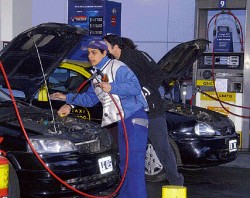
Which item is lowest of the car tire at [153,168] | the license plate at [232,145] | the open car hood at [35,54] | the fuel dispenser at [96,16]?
the car tire at [153,168]

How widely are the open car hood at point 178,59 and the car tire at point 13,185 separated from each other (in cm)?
380

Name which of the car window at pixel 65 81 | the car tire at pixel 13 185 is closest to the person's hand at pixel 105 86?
the car tire at pixel 13 185

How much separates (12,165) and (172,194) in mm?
2173

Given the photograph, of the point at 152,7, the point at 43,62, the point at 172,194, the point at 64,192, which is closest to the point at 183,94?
the point at 43,62

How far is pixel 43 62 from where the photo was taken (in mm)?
7492

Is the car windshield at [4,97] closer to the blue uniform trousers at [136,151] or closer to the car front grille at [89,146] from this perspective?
the car front grille at [89,146]

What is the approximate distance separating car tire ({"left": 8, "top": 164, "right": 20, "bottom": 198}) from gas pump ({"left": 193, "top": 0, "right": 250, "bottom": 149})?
590 cm

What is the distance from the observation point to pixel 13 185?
5.89 metres

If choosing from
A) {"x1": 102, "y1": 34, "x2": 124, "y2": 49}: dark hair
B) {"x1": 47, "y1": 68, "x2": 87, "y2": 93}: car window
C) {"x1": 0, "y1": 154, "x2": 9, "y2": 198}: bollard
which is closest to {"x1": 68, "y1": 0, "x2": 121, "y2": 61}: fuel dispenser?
{"x1": 47, "y1": 68, "x2": 87, "y2": 93}: car window

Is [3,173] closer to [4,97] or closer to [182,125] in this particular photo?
[4,97]

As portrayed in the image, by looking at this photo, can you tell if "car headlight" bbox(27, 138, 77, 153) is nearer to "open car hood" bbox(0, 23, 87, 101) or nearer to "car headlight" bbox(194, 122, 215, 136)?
"open car hood" bbox(0, 23, 87, 101)

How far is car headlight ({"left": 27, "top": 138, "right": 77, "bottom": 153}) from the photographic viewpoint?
20.5 ft

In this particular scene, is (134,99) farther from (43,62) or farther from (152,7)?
(152,7)

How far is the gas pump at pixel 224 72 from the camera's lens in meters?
11.5
